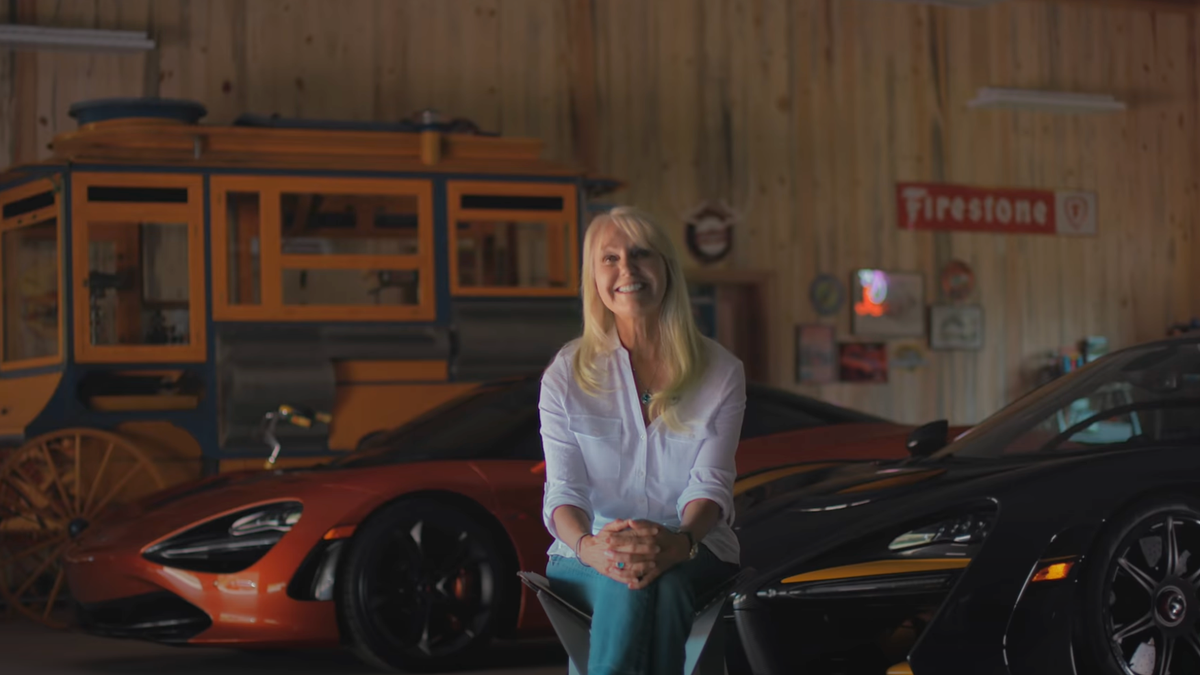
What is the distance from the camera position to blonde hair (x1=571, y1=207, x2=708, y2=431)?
223 cm

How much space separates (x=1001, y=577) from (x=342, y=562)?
2195 millimetres

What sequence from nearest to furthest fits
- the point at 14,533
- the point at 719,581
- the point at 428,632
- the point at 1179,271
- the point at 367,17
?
the point at 719,581 → the point at 428,632 → the point at 14,533 → the point at 367,17 → the point at 1179,271

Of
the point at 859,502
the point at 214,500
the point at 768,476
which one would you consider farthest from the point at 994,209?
the point at 859,502

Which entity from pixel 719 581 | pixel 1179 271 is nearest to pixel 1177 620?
pixel 719 581

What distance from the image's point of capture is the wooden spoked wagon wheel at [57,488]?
651cm

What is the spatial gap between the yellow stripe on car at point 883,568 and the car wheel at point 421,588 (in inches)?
63.5

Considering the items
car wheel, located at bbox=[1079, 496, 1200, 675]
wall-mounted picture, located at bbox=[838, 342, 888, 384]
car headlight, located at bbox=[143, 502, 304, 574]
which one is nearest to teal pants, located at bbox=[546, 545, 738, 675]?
car wheel, located at bbox=[1079, 496, 1200, 675]

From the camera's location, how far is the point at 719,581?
219 centimetres

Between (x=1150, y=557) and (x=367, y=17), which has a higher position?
(x=367, y=17)

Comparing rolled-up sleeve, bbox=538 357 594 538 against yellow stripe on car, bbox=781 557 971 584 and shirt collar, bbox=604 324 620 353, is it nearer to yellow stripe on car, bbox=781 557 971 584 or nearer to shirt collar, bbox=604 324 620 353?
shirt collar, bbox=604 324 620 353

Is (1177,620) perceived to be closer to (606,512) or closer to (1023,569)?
(1023,569)

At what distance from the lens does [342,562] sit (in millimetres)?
4641

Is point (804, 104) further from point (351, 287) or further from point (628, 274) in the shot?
point (628, 274)

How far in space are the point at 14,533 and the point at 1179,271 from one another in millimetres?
9404
